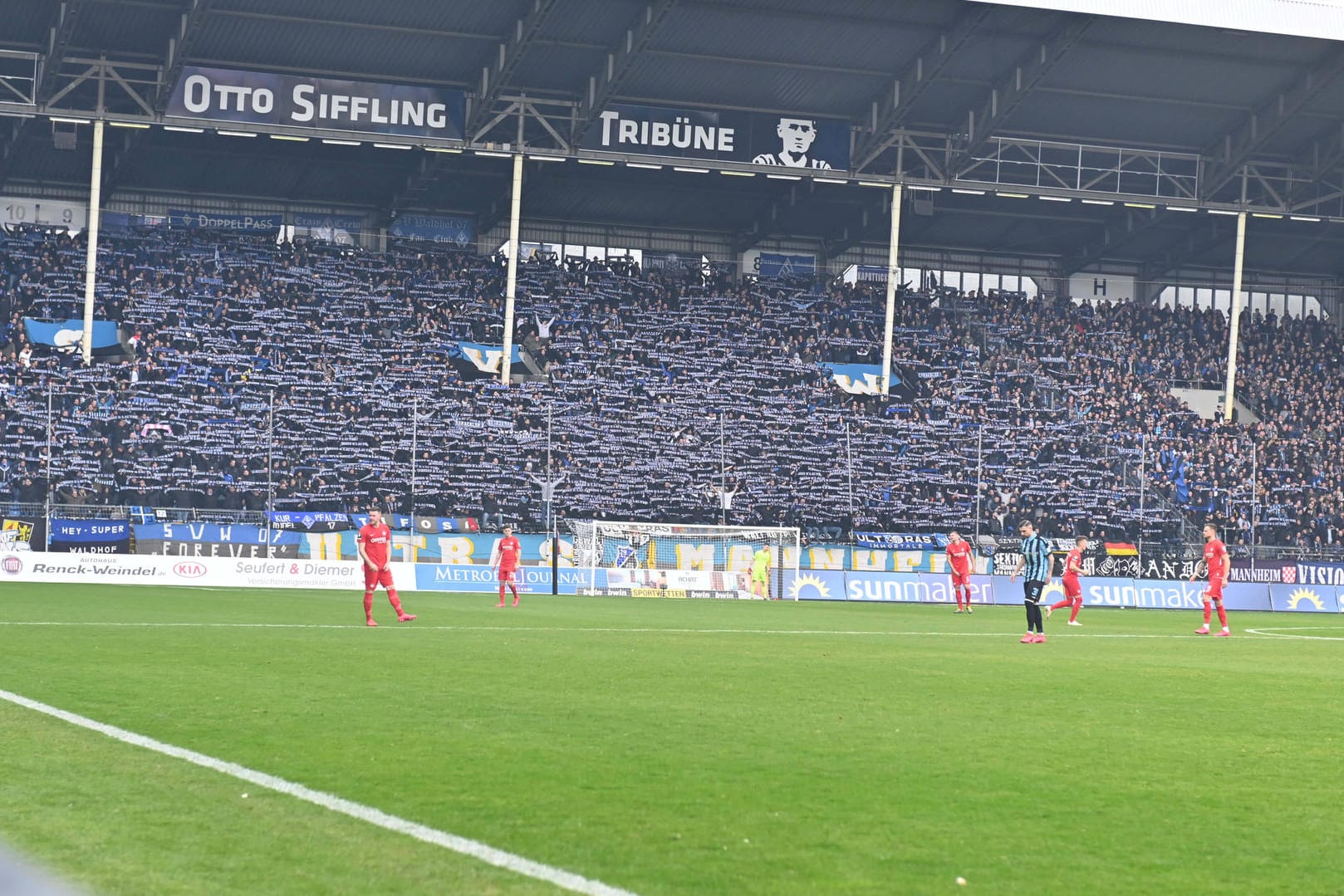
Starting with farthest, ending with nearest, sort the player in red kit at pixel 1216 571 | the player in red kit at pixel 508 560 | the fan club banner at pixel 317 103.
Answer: the fan club banner at pixel 317 103 → the player in red kit at pixel 508 560 → the player in red kit at pixel 1216 571

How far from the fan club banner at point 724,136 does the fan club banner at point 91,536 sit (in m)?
18.9

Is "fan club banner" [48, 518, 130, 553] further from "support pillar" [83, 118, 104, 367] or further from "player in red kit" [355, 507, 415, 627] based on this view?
"player in red kit" [355, 507, 415, 627]

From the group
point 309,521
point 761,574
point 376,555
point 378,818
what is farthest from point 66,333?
point 378,818

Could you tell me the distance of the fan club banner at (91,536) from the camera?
40625mm

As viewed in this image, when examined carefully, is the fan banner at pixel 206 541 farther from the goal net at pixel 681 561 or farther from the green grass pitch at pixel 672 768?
the green grass pitch at pixel 672 768

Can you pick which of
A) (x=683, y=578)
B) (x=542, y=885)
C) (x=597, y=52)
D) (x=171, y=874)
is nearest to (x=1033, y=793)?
(x=542, y=885)

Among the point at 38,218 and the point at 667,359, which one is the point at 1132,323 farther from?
the point at 38,218

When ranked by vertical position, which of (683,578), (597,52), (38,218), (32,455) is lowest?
(683,578)

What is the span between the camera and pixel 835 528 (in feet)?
157

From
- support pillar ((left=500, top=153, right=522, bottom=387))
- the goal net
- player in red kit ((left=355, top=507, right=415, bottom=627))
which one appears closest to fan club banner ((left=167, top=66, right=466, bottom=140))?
support pillar ((left=500, top=153, right=522, bottom=387))

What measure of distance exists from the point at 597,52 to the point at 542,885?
43.6 m

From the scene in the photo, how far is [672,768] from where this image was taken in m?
9.35

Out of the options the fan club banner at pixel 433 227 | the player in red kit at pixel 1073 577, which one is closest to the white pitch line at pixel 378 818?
the player in red kit at pixel 1073 577

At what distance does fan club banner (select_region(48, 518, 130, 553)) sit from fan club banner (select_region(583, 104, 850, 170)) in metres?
18.9
